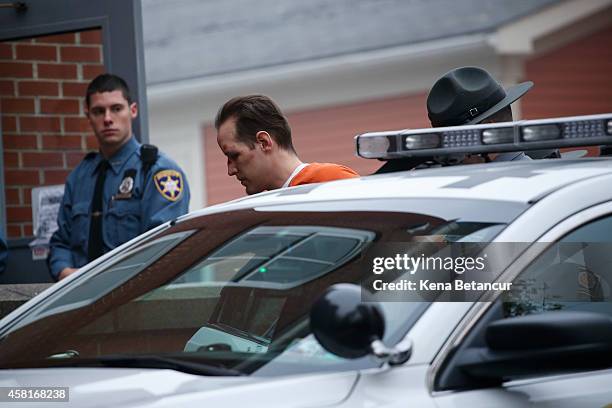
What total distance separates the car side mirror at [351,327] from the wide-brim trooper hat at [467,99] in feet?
7.71

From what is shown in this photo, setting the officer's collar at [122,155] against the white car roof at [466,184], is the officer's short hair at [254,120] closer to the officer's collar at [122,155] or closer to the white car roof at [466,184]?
the white car roof at [466,184]

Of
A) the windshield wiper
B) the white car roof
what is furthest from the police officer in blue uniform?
the windshield wiper

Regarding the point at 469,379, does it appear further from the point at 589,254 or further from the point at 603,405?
the point at 589,254

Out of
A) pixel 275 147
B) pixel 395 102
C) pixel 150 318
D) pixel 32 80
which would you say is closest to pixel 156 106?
pixel 395 102

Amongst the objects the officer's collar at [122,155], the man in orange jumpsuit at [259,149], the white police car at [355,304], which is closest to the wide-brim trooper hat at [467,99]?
the man in orange jumpsuit at [259,149]

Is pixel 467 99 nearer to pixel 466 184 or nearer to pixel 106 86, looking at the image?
pixel 466 184

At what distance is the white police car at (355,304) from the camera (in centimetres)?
275

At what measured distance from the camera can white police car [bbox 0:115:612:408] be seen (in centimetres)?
275

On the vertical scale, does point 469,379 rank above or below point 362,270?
below

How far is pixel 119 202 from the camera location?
6055 millimetres

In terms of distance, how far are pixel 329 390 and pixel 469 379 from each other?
31 cm

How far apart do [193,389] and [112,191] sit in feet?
11.2

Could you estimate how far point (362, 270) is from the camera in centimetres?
321

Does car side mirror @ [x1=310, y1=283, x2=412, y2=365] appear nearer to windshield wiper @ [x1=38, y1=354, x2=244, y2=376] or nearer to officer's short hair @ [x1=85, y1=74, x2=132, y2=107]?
windshield wiper @ [x1=38, y1=354, x2=244, y2=376]
